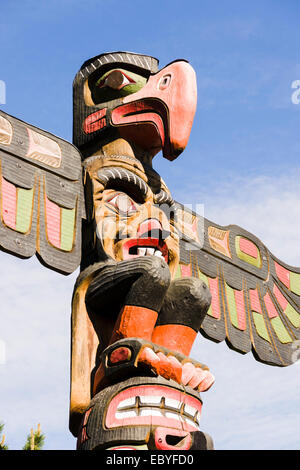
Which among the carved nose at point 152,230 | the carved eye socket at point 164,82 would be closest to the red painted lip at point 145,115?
the carved eye socket at point 164,82

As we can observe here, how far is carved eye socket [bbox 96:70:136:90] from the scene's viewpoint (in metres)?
7.86

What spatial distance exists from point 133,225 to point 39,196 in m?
0.80

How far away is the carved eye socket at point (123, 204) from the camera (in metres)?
7.19

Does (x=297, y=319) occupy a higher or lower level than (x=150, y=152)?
lower

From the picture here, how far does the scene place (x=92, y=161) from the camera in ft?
24.3

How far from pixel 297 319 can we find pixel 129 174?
2.81m

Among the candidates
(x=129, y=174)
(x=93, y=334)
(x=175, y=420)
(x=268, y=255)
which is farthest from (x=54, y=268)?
(x=268, y=255)

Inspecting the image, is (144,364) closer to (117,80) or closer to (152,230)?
(152,230)

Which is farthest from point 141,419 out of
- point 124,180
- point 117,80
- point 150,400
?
point 117,80

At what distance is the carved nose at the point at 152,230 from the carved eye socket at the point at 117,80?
1.41 meters

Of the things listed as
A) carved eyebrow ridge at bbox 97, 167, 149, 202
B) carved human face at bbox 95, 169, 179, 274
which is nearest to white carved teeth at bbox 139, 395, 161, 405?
carved human face at bbox 95, 169, 179, 274

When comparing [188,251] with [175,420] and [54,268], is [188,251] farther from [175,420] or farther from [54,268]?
[175,420]

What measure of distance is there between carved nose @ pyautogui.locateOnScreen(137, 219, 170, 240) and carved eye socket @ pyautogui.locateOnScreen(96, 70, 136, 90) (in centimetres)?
141

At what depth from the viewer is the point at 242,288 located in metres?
8.69
